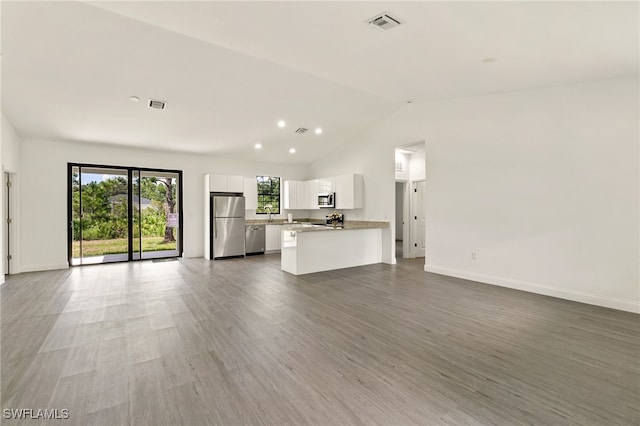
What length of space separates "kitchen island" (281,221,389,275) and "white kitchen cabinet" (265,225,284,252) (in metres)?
2.53

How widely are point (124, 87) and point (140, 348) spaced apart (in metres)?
3.69

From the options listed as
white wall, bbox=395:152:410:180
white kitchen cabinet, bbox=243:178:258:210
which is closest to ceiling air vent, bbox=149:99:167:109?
white kitchen cabinet, bbox=243:178:258:210

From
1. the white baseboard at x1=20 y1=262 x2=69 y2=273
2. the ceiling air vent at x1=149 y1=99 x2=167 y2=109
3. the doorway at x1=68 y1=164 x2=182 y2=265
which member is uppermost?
the ceiling air vent at x1=149 y1=99 x2=167 y2=109

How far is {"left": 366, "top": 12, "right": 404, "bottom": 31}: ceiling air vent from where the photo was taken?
2920 millimetres

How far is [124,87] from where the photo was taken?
4.36 meters

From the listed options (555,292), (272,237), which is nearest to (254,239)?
(272,237)

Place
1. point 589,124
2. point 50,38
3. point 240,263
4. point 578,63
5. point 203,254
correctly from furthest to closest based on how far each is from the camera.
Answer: point 203,254 → point 240,263 → point 589,124 → point 578,63 → point 50,38

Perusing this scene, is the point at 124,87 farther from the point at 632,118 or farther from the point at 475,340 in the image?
the point at 632,118

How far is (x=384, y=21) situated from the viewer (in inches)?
118

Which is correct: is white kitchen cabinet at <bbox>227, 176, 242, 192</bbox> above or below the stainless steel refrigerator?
above

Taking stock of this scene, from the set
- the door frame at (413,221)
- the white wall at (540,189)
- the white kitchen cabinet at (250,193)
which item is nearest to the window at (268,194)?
the white kitchen cabinet at (250,193)

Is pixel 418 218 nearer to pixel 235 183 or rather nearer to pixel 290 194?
pixel 290 194

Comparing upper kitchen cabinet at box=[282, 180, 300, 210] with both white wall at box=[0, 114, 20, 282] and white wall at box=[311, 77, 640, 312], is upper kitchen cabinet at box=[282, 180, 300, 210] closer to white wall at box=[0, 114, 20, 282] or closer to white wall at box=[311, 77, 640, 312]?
white wall at box=[311, 77, 640, 312]

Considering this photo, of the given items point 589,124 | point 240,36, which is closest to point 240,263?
point 240,36
